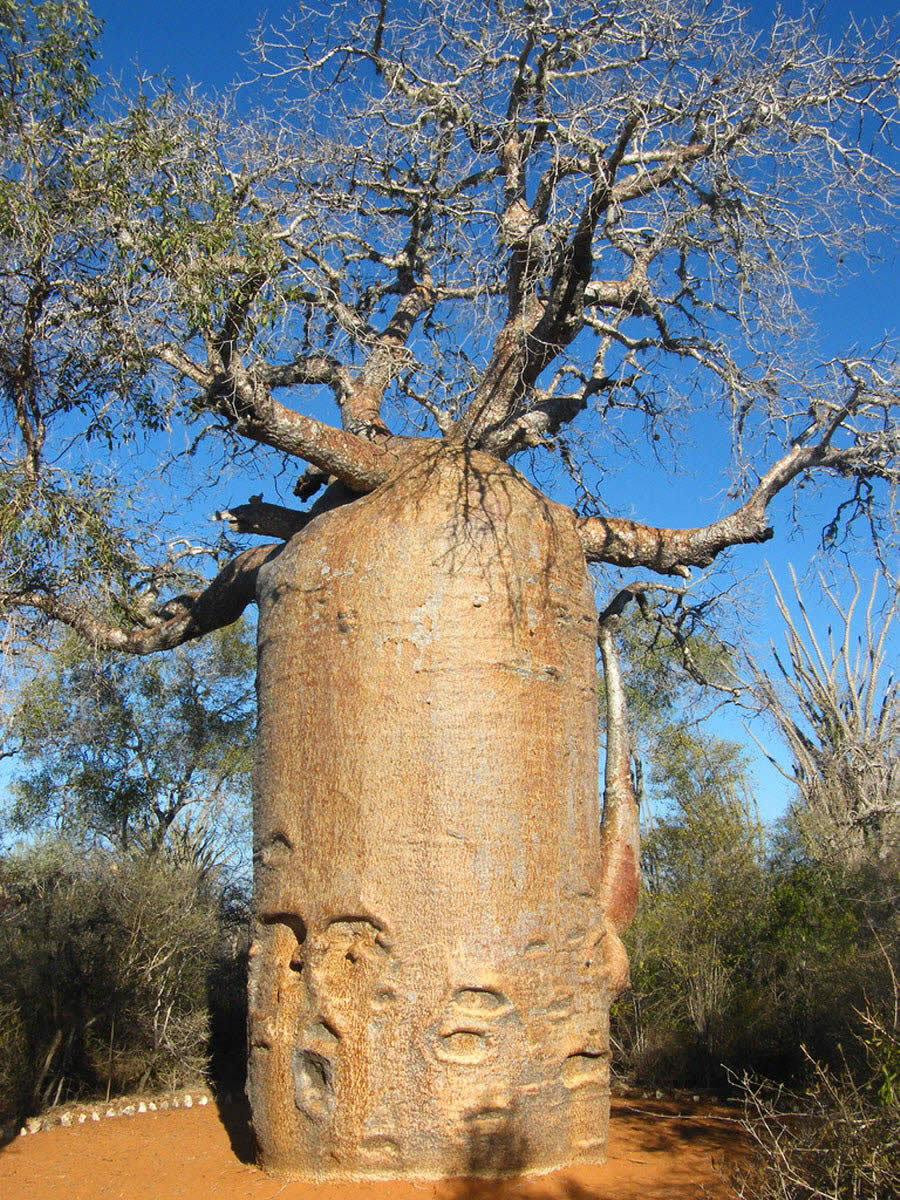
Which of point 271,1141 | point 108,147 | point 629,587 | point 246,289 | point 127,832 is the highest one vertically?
point 108,147

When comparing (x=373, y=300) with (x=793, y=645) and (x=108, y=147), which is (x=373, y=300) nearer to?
(x=108, y=147)

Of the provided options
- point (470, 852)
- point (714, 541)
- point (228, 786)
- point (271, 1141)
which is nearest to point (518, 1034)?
point (470, 852)

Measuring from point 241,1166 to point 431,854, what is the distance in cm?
150

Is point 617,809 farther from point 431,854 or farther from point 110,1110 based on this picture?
point 110,1110

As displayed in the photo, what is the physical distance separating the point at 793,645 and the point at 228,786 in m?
6.50

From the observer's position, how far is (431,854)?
3402 mm

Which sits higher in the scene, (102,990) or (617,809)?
(617,809)

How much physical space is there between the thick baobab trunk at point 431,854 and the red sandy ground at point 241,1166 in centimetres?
8

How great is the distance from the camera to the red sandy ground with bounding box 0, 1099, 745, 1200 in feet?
10.6

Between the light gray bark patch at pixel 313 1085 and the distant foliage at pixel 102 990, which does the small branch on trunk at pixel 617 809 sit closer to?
the light gray bark patch at pixel 313 1085

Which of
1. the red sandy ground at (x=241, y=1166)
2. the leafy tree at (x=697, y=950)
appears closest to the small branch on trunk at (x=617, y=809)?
the red sandy ground at (x=241, y=1166)

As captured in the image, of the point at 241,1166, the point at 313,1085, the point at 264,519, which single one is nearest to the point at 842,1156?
the point at 313,1085

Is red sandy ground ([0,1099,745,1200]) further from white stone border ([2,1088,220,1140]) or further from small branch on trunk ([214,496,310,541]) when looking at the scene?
small branch on trunk ([214,496,310,541])

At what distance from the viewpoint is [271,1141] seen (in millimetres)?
3479
